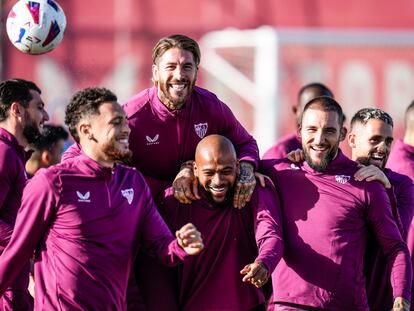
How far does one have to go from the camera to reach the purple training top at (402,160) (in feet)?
26.4

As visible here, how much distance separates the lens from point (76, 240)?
18.5ft

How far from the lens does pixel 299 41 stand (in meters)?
18.6

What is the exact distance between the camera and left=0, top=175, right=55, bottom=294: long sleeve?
5.59m

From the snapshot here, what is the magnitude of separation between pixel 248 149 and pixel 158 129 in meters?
0.61

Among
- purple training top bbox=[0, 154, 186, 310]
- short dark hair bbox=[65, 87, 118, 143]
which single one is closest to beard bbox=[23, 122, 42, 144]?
short dark hair bbox=[65, 87, 118, 143]

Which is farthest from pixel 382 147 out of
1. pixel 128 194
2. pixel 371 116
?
pixel 128 194

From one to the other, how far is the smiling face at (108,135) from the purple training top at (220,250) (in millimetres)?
876

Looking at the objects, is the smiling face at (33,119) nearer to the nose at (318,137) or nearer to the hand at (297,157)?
the hand at (297,157)

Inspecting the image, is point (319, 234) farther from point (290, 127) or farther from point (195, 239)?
point (290, 127)

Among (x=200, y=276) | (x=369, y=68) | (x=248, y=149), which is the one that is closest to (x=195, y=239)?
(x=200, y=276)

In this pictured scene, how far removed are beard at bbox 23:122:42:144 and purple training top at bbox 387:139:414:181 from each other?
280 centimetres

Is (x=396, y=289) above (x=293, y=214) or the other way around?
the other way around

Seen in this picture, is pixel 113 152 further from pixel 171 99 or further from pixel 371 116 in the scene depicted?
pixel 371 116

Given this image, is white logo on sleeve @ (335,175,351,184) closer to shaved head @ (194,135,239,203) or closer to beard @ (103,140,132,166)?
shaved head @ (194,135,239,203)
